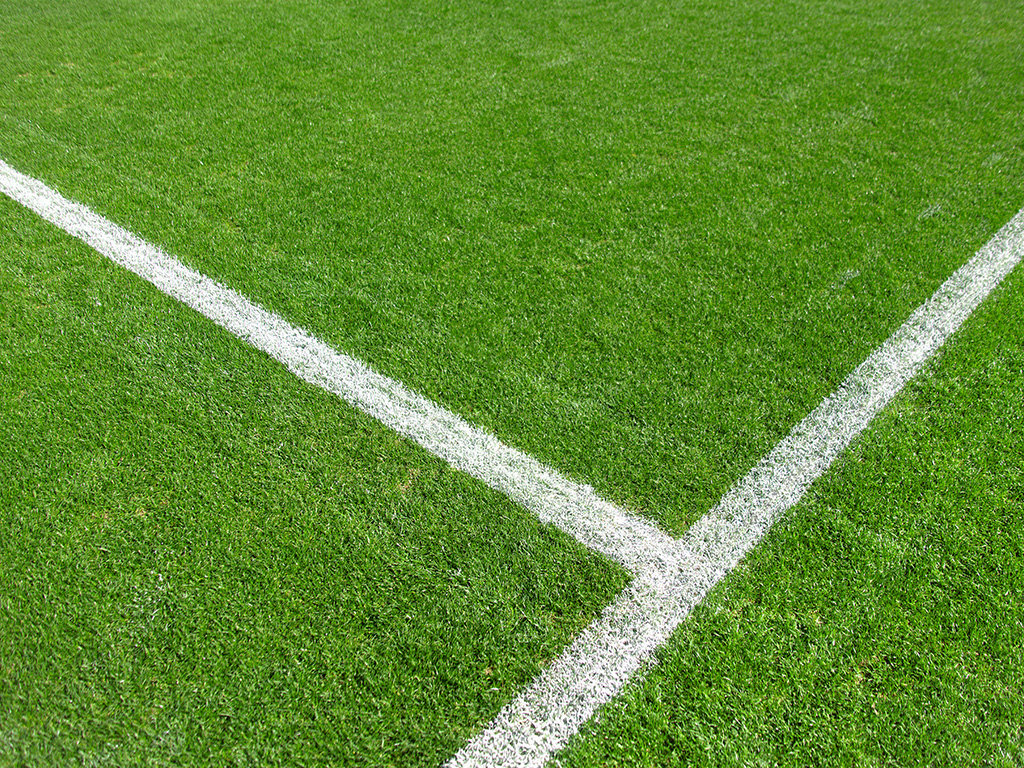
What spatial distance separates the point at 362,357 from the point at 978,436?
2179mm

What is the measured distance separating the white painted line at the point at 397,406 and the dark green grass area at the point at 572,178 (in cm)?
7

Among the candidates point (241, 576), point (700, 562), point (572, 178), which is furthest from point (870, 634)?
point (572, 178)

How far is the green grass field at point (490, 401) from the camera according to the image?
172cm

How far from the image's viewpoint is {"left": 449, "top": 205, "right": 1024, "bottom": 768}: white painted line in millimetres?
1666

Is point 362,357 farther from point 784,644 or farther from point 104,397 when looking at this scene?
point 784,644

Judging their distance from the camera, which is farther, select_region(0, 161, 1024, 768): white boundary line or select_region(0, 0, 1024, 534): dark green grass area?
select_region(0, 0, 1024, 534): dark green grass area

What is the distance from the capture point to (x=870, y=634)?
1822 millimetres

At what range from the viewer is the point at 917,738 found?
5.39 feet

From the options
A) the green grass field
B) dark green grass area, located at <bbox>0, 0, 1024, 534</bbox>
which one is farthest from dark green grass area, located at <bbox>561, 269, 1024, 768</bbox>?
dark green grass area, located at <bbox>0, 0, 1024, 534</bbox>

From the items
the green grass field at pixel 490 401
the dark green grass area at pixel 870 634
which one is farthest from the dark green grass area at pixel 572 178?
the dark green grass area at pixel 870 634

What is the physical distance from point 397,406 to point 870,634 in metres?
1.59

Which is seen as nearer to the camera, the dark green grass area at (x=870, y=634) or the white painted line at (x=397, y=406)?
the dark green grass area at (x=870, y=634)

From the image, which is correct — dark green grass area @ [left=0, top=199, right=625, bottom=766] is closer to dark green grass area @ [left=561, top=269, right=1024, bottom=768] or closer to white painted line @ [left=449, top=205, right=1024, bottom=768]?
white painted line @ [left=449, top=205, right=1024, bottom=768]

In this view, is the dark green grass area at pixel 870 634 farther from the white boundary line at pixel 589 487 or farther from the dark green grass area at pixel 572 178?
the dark green grass area at pixel 572 178
